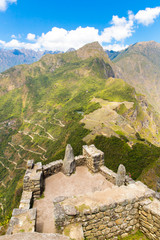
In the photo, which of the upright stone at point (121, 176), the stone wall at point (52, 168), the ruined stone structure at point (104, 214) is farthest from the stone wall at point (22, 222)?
the upright stone at point (121, 176)

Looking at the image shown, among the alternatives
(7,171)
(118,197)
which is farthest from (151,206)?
(7,171)

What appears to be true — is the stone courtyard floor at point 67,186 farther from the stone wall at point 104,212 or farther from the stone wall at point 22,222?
the stone wall at point 104,212

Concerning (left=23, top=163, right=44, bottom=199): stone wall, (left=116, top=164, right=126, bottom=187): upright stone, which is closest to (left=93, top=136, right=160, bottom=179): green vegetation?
(left=116, top=164, right=126, bottom=187): upright stone

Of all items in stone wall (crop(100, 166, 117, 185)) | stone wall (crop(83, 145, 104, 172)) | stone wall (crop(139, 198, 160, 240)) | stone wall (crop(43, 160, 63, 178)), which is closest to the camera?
stone wall (crop(139, 198, 160, 240))

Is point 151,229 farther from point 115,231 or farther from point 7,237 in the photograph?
point 7,237

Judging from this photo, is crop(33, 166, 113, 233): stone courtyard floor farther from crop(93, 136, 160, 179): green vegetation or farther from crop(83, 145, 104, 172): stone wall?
crop(93, 136, 160, 179): green vegetation

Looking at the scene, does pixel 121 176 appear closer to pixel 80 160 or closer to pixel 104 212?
pixel 104 212
